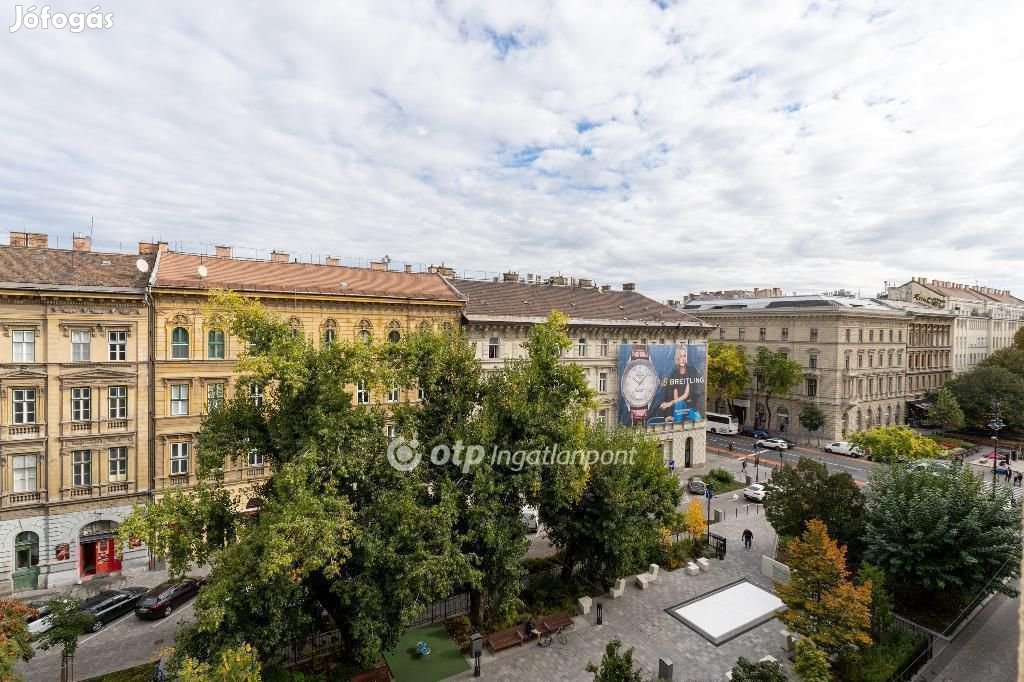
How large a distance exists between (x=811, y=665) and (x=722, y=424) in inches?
1859

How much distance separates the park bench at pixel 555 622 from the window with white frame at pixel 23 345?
85.6 ft

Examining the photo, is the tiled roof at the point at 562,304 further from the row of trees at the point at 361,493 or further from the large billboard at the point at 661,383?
the row of trees at the point at 361,493

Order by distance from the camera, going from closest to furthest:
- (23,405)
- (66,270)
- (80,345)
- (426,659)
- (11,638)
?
(11,638)
(426,659)
(23,405)
(80,345)
(66,270)

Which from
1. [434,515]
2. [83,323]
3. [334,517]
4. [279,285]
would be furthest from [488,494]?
[83,323]

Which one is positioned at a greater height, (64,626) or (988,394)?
(988,394)

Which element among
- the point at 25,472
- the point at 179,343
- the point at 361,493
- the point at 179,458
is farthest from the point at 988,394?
the point at 25,472

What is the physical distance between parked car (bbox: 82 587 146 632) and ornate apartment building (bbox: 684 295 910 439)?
198ft

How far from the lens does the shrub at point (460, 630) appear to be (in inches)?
798

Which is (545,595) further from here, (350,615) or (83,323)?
(83,323)

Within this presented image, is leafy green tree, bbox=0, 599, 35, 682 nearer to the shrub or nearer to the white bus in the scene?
the shrub

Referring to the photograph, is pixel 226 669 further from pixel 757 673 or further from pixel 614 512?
pixel 757 673

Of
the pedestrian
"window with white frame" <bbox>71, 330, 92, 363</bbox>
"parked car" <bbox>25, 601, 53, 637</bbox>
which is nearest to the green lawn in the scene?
"parked car" <bbox>25, 601, 53, 637</bbox>

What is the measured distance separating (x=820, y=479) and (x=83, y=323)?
35.9 meters

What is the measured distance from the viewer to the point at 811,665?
15.5m
